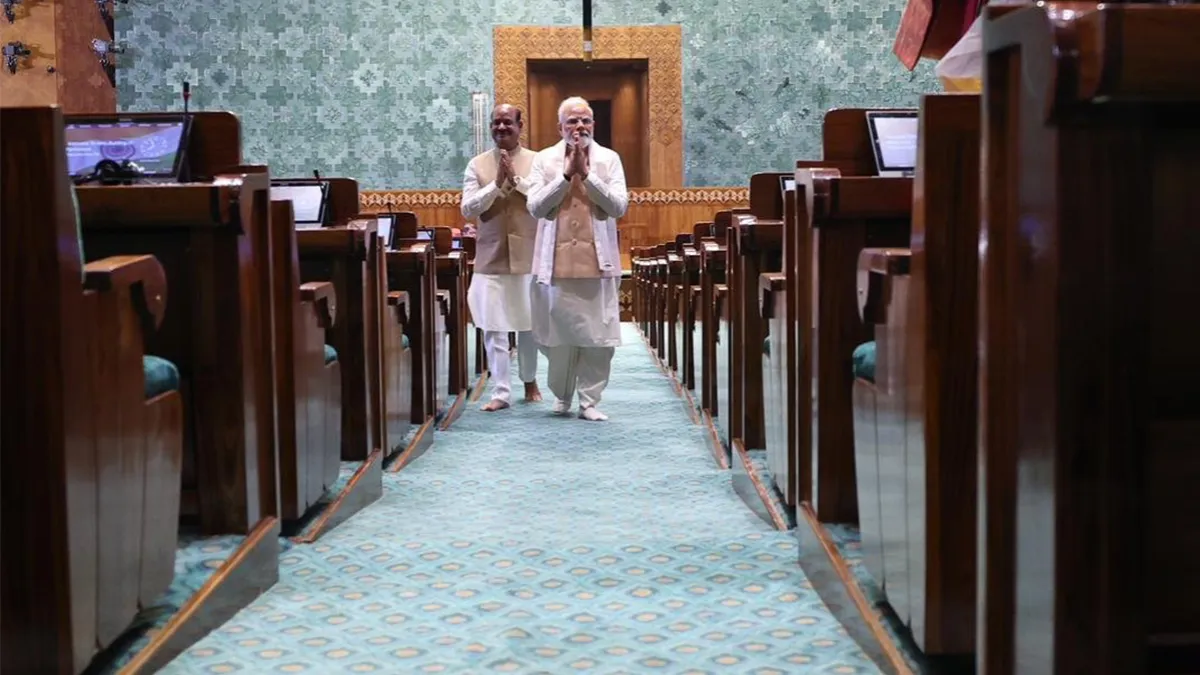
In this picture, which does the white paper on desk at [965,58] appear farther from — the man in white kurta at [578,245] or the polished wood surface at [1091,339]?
the man in white kurta at [578,245]

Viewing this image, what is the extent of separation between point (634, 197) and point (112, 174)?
38.6 ft

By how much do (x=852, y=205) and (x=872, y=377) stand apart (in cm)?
45

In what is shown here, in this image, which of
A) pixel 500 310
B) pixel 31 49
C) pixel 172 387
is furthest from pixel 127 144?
pixel 31 49

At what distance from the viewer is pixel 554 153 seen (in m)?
5.60

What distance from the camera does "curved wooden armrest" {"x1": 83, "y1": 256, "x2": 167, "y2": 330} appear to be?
74.2 inches

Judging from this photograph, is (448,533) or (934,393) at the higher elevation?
(934,393)

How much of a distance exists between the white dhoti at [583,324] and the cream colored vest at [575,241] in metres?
0.08

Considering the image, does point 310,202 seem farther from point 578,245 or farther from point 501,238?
point 501,238

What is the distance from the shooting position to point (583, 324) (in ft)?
18.4

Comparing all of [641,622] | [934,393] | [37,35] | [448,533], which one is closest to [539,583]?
[641,622]

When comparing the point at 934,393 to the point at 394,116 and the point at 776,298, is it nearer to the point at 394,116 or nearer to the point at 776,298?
the point at 776,298

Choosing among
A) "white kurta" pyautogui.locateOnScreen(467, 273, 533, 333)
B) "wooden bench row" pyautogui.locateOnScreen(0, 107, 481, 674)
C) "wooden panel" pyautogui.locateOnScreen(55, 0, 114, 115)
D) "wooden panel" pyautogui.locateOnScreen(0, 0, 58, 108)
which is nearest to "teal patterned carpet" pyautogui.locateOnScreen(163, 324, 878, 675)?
"wooden bench row" pyautogui.locateOnScreen(0, 107, 481, 674)

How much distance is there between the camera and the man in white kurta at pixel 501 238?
5.92 m

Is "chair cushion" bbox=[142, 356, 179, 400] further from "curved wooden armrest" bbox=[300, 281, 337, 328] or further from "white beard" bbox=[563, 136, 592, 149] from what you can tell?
"white beard" bbox=[563, 136, 592, 149]
